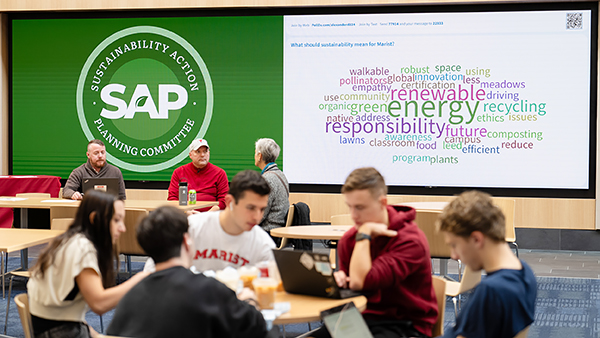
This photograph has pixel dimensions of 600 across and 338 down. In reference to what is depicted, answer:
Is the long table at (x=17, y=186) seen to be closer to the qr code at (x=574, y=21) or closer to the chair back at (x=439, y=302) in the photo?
the chair back at (x=439, y=302)

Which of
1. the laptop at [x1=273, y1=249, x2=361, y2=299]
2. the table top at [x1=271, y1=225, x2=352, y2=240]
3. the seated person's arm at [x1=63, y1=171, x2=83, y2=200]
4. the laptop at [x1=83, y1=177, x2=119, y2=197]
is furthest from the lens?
the seated person's arm at [x1=63, y1=171, x2=83, y2=200]

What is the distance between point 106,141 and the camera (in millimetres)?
8461

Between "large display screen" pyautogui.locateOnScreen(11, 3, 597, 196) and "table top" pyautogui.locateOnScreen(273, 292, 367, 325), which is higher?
"large display screen" pyautogui.locateOnScreen(11, 3, 597, 196)

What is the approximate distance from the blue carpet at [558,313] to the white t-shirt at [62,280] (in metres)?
2.09

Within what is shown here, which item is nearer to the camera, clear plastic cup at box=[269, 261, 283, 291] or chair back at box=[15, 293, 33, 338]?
chair back at box=[15, 293, 33, 338]

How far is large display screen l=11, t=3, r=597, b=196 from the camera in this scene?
7496 mm

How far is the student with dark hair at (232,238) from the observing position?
2572 mm

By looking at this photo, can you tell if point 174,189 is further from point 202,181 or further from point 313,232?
point 313,232

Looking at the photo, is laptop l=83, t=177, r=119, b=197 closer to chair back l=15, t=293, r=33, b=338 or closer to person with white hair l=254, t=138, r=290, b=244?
person with white hair l=254, t=138, r=290, b=244

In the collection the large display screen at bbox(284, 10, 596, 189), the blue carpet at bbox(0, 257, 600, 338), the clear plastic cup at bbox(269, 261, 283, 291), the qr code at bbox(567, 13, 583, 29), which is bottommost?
the blue carpet at bbox(0, 257, 600, 338)

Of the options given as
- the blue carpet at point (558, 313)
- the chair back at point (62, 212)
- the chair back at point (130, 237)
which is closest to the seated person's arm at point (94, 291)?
the blue carpet at point (558, 313)

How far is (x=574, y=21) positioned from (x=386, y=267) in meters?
6.37

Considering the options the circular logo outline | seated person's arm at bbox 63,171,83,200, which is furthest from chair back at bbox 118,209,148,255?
the circular logo outline

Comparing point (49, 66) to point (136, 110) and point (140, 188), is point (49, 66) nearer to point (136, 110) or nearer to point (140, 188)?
point (136, 110)
